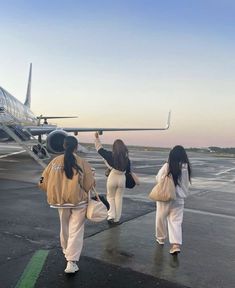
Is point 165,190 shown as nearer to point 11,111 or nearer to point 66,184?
point 66,184

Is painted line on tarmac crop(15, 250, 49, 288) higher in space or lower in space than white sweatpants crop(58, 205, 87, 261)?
lower

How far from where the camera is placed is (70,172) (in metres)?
5.66

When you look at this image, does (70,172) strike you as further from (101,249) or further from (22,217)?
(22,217)

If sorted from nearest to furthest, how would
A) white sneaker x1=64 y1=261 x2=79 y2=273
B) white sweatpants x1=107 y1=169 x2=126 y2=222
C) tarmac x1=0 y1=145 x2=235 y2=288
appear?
tarmac x1=0 y1=145 x2=235 y2=288 → white sneaker x1=64 y1=261 x2=79 y2=273 → white sweatpants x1=107 y1=169 x2=126 y2=222

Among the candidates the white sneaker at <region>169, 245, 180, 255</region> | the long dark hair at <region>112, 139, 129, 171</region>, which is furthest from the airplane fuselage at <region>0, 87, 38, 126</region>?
the white sneaker at <region>169, 245, 180, 255</region>

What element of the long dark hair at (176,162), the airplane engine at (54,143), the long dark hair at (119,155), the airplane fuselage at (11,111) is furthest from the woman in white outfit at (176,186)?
the airplane engine at (54,143)

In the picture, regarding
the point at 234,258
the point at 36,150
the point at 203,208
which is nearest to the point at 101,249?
the point at 234,258

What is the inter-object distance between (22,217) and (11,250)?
2.44 meters

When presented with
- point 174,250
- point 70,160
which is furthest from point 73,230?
point 174,250

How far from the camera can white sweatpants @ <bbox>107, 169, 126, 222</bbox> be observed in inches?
344

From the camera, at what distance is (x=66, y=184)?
18.6ft

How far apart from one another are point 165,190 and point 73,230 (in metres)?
1.84

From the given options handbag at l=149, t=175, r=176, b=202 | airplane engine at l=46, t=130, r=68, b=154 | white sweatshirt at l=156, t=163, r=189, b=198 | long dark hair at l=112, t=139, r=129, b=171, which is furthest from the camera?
airplane engine at l=46, t=130, r=68, b=154

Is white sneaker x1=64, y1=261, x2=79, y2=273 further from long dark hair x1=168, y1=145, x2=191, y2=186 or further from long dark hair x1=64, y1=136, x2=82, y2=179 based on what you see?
long dark hair x1=168, y1=145, x2=191, y2=186
